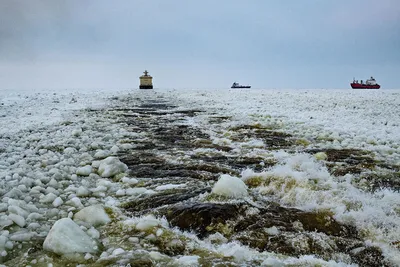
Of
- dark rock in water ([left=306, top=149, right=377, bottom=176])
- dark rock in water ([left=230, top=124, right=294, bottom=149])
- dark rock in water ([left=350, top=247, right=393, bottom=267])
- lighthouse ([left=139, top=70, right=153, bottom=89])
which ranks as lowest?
dark rock in water ([left=350, top=247, right=393, bottom=267])

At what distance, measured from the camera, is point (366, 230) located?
2736 millimetres

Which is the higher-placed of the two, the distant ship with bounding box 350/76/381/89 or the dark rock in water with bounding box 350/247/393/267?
the distant ship with bounding box 350/76/381/89

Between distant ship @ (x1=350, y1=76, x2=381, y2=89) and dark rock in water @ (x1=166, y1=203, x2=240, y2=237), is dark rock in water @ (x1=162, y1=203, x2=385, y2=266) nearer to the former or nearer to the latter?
dark rock in water @ (x1=166, y1=203, x2=240, y2=237)

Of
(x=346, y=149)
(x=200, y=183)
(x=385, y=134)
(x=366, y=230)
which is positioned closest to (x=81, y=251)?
(x=200, y=183)

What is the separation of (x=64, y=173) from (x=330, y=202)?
345 cm

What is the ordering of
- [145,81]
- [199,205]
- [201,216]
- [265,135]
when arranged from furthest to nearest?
[145,81] < [265,135] < [199,205] < [201,216]

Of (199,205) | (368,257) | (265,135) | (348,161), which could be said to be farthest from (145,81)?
(368,257)

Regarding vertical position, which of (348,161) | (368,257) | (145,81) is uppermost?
(145,81)

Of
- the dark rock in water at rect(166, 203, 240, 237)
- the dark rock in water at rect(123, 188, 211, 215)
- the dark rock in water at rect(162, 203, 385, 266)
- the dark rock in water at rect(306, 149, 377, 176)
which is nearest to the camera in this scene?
the dark rock in water at rect(162, 203, 385, 266)

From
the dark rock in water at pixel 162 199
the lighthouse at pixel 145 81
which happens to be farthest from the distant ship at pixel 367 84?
the dark rock in water at pixel 162 199

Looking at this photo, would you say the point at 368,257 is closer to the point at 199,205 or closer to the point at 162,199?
the point at 199,205

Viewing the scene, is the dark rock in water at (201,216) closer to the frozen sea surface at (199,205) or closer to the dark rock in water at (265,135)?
the frozen sea surface at (199,205)

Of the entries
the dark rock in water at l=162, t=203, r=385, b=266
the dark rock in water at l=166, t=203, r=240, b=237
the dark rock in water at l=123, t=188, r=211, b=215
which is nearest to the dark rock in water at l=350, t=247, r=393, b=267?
the dark rock in water at l=162, t=203, r=385, b=266

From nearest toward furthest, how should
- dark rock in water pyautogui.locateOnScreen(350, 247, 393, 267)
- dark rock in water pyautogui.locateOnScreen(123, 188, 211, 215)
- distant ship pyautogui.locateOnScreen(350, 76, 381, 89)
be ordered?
dark rock in water pyautogui.locateOnScreen(350, 247, 393, 267) → dark rock in water pyautogui.locateOnScreen(123, 188, 211, 215) → distant ship pyautogui.locateOnScreen(350, 76, 381, 89)
